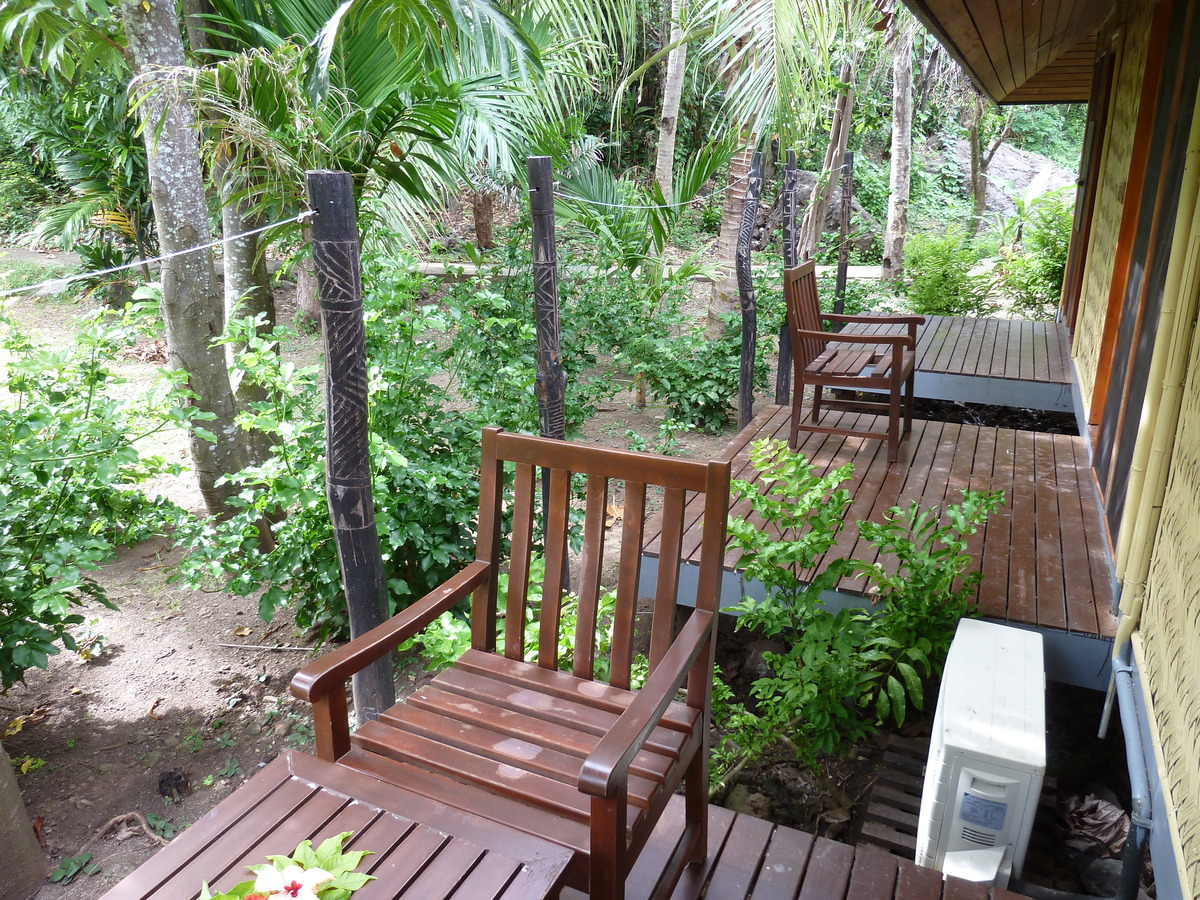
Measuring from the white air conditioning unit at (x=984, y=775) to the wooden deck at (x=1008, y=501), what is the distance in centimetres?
82

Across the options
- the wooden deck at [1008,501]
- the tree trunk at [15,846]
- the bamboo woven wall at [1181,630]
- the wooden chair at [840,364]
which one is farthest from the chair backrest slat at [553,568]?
the wooden chair at [840,364]

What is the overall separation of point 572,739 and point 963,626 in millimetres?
1201

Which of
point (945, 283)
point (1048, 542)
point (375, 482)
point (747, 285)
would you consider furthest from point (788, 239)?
point (945, 283)

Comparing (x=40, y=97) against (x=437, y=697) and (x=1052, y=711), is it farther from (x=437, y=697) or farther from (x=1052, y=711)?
(x=1052, y=711)

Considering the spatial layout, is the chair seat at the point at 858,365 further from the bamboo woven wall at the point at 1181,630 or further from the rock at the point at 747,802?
the rock at the point at 747,802

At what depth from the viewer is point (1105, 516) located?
132 inches

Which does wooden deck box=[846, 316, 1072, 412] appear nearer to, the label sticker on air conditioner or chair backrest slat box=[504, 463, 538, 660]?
the label sticker on air conditioner

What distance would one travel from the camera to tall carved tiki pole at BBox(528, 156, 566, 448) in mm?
2820

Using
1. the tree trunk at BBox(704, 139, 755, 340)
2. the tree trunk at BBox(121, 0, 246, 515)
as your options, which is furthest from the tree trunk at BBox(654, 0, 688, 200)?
the tree trunk at BBox(121, 0, 246, 515)

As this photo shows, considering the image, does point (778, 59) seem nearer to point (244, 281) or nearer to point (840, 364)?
point (840, 364)

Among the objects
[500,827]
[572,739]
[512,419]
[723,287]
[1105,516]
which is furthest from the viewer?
[723,287]

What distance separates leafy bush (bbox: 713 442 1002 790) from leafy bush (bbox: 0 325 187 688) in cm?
190

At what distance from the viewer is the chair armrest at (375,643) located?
1.59 m

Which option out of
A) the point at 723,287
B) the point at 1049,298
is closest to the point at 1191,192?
the point at 723,287
